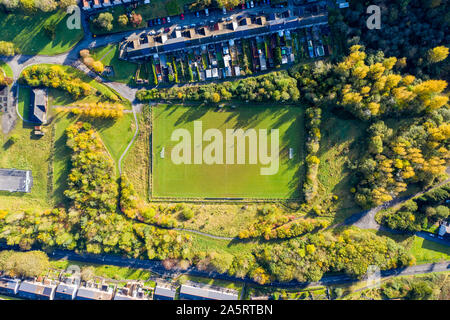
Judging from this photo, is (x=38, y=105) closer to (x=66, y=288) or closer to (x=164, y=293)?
(x=66, y=288)

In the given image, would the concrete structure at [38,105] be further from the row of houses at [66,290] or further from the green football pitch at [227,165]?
the row of houses at [66,290]

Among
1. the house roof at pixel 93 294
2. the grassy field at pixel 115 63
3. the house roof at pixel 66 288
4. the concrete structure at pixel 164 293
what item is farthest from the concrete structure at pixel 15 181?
the concrete structure at pixel 164 293

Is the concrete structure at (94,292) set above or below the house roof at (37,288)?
below

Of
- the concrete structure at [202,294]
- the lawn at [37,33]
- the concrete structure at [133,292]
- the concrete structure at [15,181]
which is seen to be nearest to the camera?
the concrete structure at [202,294]

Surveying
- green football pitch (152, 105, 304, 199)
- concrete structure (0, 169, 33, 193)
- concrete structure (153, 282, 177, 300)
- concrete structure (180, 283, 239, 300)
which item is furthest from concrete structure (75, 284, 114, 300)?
concrete structure (0, 169, 33, 193)

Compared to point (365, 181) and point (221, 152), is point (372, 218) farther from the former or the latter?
point (221, 152)

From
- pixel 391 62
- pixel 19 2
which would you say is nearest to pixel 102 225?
pixel 19 2

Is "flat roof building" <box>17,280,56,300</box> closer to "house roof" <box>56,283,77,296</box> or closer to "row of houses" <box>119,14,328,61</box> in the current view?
"house roof" <box>56,283,77,296</box>

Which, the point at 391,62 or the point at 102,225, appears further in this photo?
the point at 102,225
